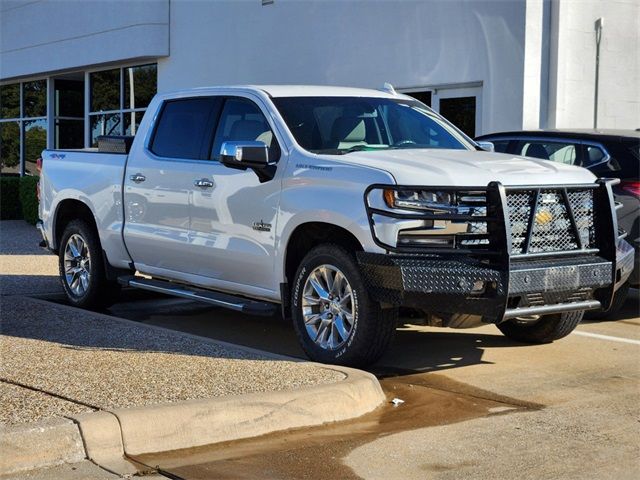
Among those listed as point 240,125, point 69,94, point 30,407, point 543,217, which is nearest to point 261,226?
point 240,125

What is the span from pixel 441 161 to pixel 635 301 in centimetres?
486

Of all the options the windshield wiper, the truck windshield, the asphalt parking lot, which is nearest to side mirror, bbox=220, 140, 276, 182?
the truck windshield

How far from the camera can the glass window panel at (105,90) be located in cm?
2514

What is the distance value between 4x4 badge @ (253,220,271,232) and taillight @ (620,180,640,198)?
3572 millimetres

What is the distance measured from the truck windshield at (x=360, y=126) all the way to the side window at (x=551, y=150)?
5.79ft

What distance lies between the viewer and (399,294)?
6.95 meters

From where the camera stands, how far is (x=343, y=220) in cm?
727

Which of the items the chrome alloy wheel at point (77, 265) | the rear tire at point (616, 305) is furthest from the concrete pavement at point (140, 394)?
the rear tire at point (616, 305)

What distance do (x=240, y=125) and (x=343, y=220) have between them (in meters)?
1.80

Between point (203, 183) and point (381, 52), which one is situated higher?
point (381, 52)

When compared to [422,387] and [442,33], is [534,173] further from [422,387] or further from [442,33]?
[442,33]

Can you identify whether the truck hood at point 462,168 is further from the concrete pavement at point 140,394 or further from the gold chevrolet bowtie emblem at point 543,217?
the concrete pavement at point 140,394

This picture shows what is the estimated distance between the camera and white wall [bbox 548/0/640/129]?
15.4m

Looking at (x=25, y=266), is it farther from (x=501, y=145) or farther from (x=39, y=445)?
(x=39, y=445)
